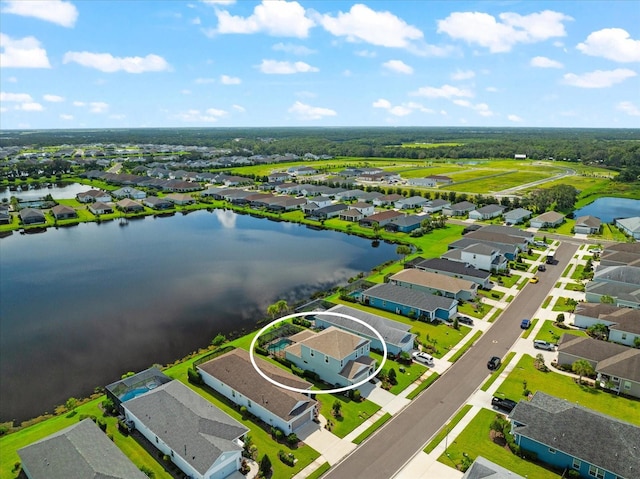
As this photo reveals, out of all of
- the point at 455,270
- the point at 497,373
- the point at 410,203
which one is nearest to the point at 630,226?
the point at 410,203

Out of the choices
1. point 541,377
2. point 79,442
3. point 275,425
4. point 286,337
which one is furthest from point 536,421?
point 79,442

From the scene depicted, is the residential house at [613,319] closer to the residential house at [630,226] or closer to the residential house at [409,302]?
the residential house at [409,302]

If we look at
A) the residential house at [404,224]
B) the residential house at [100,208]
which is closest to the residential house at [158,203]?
the residential house at [100,208]

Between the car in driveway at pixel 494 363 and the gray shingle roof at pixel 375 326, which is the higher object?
the gray shingle roof at pixel 375 326

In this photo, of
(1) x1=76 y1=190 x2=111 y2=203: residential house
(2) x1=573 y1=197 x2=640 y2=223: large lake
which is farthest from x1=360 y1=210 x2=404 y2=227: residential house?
(1) x1=76 y1=190 x2=111 y2=203: residential house

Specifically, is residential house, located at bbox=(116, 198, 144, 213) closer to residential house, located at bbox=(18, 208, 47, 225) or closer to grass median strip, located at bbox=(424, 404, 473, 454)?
residential house, located at bbox=(18, 208, 47, 225)
